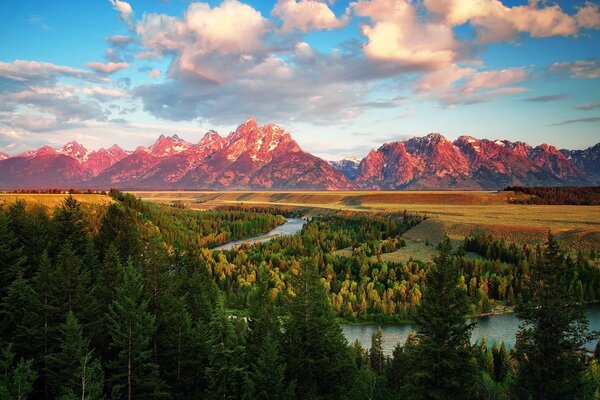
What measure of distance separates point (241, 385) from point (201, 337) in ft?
16.4

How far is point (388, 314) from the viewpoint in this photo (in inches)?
3219

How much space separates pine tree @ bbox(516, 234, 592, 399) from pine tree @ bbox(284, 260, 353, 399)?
43.4ft

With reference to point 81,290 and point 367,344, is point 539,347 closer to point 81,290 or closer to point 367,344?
point 81,290

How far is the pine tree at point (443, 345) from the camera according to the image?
24.0 metres

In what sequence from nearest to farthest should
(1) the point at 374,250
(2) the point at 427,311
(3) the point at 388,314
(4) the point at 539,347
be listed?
(2) the point at 427,311 < (4) the point at 539,347 < (3) the point at 388,314 < (1) the point at 374,250

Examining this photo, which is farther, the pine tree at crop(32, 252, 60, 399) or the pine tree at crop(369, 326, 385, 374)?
the pine tree at crop(369, 326, 385, 374)

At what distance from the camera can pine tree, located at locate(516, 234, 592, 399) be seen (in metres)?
26.6

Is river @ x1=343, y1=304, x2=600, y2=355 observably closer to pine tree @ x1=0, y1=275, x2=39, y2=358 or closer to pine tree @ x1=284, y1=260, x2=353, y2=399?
pine tree @ x1=284, y1=260, x2=353, y2=399

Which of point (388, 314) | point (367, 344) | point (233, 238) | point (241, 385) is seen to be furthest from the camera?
point (233, 238)

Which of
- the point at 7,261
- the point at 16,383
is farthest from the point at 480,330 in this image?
the point at 7,261

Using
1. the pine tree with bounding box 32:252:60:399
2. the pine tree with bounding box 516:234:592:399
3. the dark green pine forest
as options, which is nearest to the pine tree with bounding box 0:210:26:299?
the dark green pine forest

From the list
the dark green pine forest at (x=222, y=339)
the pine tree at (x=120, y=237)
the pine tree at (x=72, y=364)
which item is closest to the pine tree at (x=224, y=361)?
the dark green pine forest at (x=222, y=339)

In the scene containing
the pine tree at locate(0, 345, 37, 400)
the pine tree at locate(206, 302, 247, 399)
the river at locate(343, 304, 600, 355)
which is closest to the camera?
the pine tree at locate(0, 345, 37, 400)

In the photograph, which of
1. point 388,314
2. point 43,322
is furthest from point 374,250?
point 43,322
